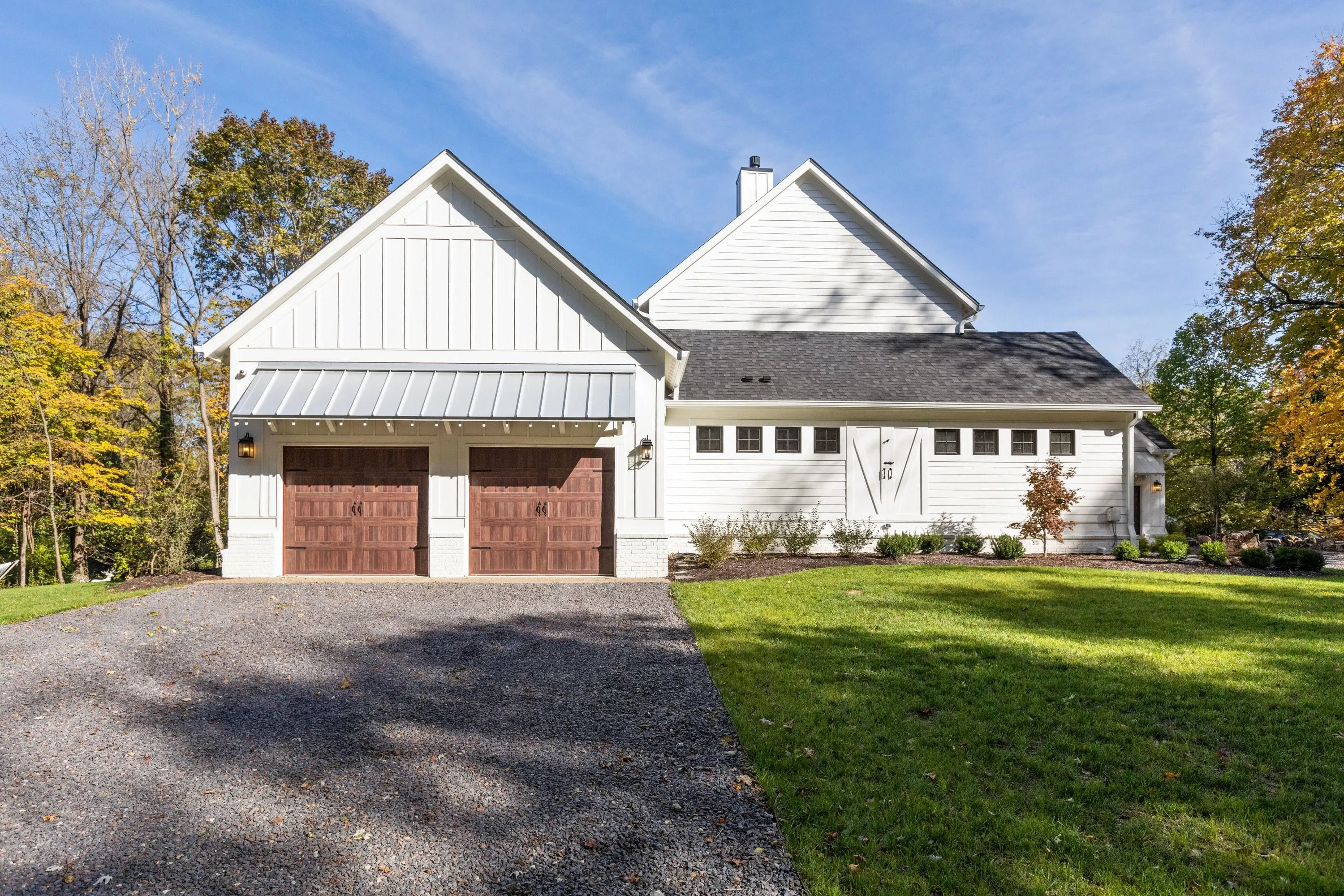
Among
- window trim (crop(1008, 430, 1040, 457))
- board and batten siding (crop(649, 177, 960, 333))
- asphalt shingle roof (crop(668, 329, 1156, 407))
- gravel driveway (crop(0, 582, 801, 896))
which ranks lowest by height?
gravel driveway (crop(0, 582, 801, 896))

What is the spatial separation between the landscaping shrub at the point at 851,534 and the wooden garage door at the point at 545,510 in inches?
221

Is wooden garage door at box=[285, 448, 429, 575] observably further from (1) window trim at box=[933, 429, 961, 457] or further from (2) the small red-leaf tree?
(2) the small red-leaf tree

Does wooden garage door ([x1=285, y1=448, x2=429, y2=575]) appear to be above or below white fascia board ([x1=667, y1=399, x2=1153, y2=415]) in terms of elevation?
below

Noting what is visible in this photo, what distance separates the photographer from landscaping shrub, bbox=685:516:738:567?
495 inches

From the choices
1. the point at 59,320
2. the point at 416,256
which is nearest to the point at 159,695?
the point at 416,256

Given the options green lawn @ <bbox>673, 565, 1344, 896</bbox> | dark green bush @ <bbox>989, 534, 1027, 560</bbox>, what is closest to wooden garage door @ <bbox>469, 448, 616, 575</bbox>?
green lawn @ <bbox>673, 565, 1344, 896</bbox>

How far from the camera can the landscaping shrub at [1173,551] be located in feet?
44.3

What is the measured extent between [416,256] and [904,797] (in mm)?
10759

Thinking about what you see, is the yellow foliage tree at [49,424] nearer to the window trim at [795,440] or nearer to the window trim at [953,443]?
the window trim at [795,440]

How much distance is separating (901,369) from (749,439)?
169 inches

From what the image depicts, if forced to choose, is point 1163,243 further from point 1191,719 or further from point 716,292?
point 1191,719

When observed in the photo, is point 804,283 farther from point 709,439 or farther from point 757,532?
point 757,532

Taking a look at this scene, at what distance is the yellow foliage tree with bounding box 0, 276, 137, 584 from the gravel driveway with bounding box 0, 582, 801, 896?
8436 millimetres

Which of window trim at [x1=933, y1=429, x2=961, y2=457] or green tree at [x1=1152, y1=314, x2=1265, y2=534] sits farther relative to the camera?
green tree at [x1=1152, y1=314, x2=1265, y2=534]
